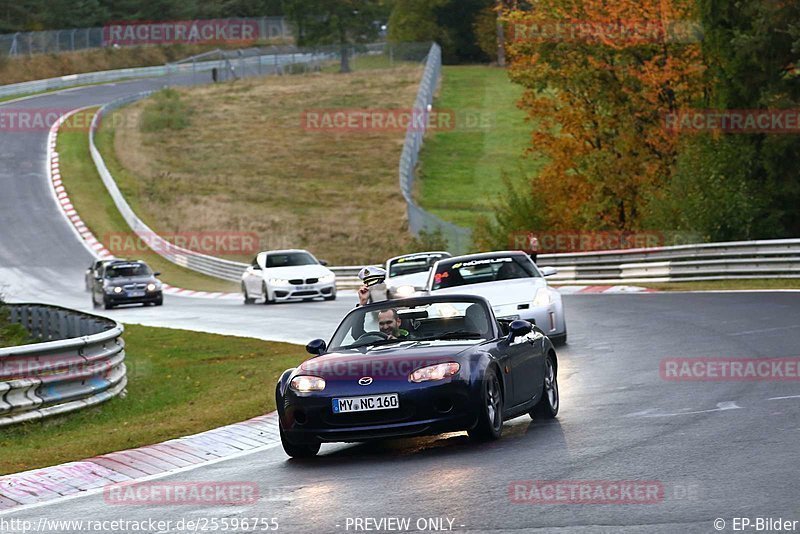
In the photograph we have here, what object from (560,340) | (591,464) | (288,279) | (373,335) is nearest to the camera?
(591,464)

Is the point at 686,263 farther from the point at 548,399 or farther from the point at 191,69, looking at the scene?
the point at 191,69

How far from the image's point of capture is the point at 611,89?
46.1 m

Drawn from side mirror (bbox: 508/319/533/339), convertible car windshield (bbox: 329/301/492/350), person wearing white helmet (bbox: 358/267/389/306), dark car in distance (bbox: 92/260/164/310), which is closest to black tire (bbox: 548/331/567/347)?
person wearing white helmet (bbox: 358/267/389/306)

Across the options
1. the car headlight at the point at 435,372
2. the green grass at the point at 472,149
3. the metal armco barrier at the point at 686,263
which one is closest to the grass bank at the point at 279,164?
the green grass at the point at 472,149

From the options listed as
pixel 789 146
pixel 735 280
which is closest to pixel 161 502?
pixel 735 280

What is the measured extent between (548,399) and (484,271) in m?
8.29

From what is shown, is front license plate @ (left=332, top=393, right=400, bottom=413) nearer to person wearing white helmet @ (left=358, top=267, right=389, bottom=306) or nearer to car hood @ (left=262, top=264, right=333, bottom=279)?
person wearing white helmet @ (left=358, top=267, right=389, bottom=306)

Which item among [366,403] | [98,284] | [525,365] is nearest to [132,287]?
[98,284]

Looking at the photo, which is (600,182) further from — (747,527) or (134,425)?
(747,527)

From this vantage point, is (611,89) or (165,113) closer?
(611,89)

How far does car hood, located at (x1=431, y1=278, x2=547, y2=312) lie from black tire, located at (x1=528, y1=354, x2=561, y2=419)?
20.6ft

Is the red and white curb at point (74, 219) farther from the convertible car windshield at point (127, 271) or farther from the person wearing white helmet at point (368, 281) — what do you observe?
the person wearing white helmet at point (368, 281)

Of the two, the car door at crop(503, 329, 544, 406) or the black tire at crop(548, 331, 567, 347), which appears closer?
the car door at crop(503, 329, 544, 406)

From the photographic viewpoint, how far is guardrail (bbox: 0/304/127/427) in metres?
13.9
